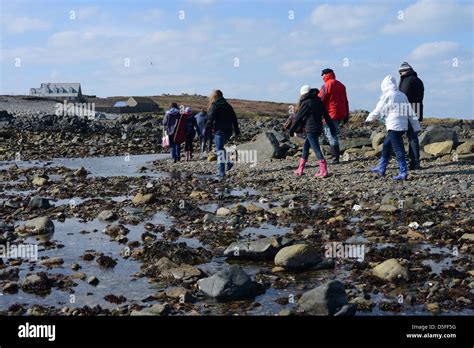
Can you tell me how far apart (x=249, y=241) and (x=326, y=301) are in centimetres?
316

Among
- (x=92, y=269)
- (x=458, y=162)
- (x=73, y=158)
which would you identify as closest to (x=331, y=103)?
(x=458, y=162)

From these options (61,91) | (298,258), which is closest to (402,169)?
(298,258)

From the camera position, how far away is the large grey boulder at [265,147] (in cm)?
2298

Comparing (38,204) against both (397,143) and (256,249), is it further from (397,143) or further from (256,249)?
(397,143)

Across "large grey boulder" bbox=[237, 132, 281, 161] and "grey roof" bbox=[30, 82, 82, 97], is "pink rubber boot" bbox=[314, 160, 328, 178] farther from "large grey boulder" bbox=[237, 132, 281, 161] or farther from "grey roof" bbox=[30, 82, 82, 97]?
"grey roof" bbox=[30, 82, 82, 97]

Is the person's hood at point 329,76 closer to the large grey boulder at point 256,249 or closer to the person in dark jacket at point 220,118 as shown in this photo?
the person in dark jacket at point 220,118

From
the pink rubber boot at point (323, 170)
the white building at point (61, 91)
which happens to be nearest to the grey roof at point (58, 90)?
the white building at point (61, 91)

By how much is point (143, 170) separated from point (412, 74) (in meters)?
10.9

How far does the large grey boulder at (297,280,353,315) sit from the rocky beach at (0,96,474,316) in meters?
0.02

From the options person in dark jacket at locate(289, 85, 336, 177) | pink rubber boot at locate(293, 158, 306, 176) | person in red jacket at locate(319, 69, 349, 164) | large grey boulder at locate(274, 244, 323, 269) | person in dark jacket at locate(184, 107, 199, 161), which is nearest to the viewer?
large grey boulder at locate(274, 244, 323, 269)

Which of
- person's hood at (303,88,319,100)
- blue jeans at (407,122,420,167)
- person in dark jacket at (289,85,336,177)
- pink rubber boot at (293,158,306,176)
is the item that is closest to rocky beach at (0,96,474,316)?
pink rubber boot at (293,158,306,176)

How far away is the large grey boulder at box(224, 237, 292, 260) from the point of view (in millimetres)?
9742

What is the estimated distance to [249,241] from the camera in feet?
33.4
